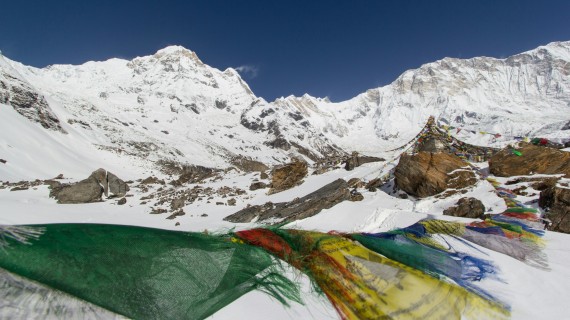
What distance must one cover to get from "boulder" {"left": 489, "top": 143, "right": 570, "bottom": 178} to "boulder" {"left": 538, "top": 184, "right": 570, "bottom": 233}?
4.43 metres

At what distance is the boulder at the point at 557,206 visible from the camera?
26.8 feet

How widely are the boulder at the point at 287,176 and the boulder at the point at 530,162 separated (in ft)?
39.6

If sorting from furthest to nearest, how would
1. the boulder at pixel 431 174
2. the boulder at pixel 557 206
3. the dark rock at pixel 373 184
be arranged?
the dark rock at pixel 373 184
the boulder at pixel 431 174
the boulder at pixel 557 206

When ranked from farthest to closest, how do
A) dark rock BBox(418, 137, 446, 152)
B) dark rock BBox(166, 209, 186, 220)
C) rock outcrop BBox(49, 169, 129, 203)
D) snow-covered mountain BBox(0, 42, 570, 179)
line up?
→ snow-covered mountain BBox(0, 42, 570, 179)
dark rock BBox(418, 137, 446, 152)
rock outcrop BBox(49, 169, 129, 203)
dark rock BBox(166, 209, 186, 220)

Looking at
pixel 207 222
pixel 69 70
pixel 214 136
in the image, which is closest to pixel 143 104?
pixel 214 136

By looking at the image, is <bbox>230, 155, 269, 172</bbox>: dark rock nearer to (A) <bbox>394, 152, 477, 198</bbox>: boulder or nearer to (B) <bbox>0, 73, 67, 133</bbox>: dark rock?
(B) <bbox>0, 73, 67, 133</bbox>: dark rock

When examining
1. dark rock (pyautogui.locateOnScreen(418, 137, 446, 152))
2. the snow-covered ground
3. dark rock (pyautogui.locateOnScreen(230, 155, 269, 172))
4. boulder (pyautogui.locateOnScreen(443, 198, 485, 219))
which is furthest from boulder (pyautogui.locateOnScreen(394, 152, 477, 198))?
dark rock (pyautogui.locateOnScreen(230, 155, 269, 172))

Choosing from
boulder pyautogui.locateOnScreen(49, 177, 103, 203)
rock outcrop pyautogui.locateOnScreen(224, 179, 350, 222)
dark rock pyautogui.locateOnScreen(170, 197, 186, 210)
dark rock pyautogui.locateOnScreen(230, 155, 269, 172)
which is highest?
dark rock pyautogui.locateOnScreen(230, 155, 269, 172)

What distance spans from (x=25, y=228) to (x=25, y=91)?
6820 cm

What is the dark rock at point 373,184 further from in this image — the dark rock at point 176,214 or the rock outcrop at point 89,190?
the rock outcrop at point 89,190

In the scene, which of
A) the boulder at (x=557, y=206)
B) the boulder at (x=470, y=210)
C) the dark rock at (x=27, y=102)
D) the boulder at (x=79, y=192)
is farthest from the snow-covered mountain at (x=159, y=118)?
the boulder at (x=470, y=210)

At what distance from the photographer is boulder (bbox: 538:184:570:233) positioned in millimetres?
8156

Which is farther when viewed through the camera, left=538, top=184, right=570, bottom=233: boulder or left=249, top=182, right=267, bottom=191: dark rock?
left=249, top=182, right=267, bottom=191: dark rock

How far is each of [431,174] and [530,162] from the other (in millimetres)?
4711
